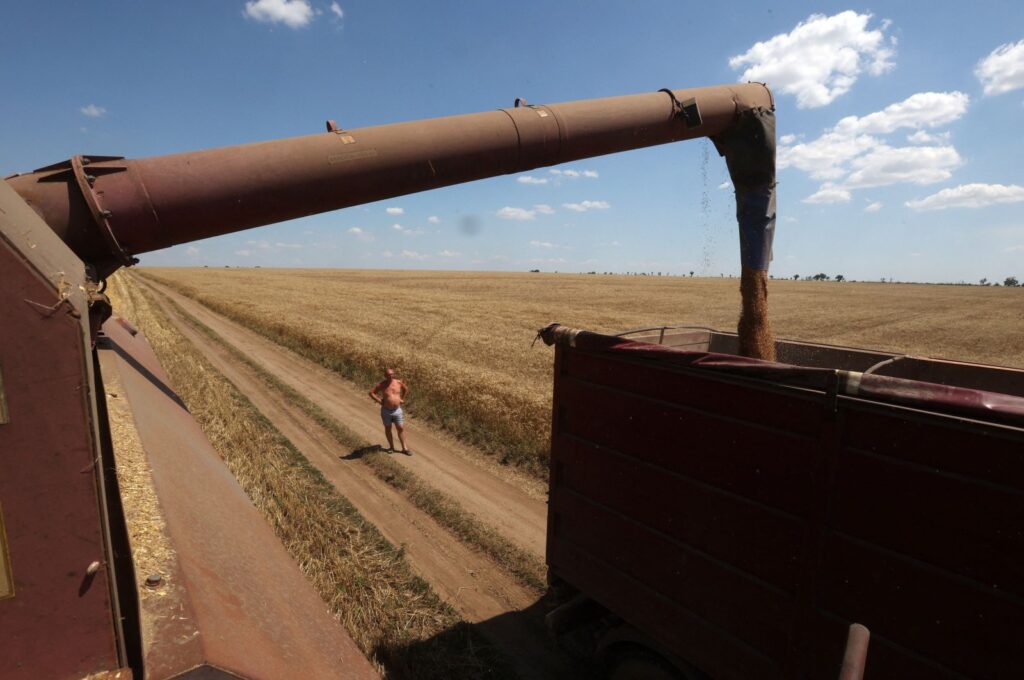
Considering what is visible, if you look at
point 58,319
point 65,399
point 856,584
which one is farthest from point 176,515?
point 856,584

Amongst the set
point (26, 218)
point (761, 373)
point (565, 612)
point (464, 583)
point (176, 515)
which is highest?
point (26, 218)

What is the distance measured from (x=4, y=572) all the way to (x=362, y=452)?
773 cm

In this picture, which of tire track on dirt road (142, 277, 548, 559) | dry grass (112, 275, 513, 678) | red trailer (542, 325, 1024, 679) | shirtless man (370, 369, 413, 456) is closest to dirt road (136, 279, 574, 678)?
tire track on dirt road (142, 277, 548, 559)

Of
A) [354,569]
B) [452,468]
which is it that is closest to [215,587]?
[354,569]

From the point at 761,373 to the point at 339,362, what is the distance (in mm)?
13914

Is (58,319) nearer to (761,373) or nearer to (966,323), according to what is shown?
(761,373)

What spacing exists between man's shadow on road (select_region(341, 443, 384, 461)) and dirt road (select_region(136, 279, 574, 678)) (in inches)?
4.0

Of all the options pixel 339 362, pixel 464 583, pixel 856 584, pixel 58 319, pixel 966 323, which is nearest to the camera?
pixel 58 319

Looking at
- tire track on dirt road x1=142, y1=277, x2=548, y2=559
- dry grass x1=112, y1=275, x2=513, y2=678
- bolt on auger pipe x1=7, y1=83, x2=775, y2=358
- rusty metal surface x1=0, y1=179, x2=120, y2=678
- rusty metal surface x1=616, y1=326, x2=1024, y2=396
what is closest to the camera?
rusty metal surface x1=0, y1=179, x2=120, y2=678

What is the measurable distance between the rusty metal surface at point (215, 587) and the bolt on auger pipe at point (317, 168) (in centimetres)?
94

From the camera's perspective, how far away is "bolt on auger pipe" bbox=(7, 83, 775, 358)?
7.76ft

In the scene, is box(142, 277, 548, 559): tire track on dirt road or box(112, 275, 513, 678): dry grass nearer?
box(112, 275, 513, 678): dry grass

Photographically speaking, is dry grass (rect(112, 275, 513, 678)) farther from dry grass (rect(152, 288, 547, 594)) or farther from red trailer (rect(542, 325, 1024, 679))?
red trailer (rect(542, 325, 1024, 679))

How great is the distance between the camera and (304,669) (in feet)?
6.42
